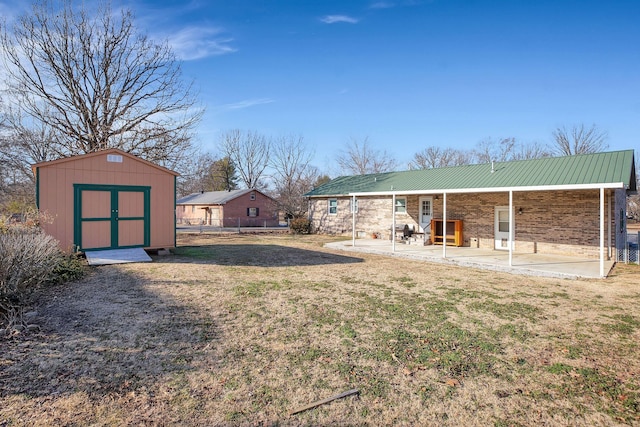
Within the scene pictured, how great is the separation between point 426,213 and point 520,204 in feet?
13.3

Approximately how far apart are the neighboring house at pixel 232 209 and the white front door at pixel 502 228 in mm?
20064

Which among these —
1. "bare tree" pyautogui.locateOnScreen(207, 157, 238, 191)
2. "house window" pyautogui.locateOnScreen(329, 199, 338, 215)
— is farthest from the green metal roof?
"bare tree" pyautogui.locateOnScreen(207, 157, 238, 191)

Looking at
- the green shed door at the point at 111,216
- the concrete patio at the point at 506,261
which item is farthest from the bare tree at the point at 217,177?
the green shed door at the point at 111,216

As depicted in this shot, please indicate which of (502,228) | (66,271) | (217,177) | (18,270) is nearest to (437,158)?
(217,177)

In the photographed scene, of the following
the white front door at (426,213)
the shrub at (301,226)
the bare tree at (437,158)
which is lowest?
the shrub at (301,226)

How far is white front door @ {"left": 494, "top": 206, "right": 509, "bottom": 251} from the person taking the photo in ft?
43.7

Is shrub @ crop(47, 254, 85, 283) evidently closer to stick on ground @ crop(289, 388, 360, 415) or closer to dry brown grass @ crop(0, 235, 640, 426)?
dry brown grass @ crop(0, 235, 640, 426)

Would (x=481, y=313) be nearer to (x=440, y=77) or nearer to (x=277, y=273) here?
Answer: (x=277, y=273)

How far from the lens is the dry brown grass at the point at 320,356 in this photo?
113 inches

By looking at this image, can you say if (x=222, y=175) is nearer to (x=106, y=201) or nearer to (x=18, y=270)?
(x=106, y=201)

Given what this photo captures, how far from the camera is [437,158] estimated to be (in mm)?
44375

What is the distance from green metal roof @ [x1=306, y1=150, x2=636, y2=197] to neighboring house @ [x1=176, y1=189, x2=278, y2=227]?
16419mm

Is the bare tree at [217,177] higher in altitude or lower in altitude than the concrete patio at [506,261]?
higher

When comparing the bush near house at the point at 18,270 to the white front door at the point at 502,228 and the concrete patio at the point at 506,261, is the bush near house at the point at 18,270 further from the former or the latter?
the white front door at the point at 502,228
